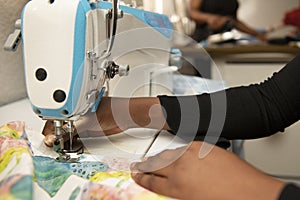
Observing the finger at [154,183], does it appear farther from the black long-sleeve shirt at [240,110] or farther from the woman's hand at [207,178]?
the black long-sleeve shirt at [240,110]

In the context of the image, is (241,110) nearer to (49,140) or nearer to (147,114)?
(147,114)

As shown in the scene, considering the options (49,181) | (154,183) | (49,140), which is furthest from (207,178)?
(49,140)

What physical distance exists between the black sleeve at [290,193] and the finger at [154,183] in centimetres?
14

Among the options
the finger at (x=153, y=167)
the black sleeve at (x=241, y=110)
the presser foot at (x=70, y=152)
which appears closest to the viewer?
the finger at (x=153, y=167)

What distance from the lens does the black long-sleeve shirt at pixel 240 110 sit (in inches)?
35.4

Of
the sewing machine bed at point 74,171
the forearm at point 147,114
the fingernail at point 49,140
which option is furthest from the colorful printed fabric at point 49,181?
the forearm at point 147,114

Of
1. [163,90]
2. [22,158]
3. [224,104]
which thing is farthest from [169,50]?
[22,158]

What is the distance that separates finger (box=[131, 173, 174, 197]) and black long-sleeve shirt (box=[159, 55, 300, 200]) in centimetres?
27

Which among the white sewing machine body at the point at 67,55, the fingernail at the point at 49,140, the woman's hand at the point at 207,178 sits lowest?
the fingernail at the point at 49,140

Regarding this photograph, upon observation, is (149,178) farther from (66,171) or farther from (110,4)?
(110,4)

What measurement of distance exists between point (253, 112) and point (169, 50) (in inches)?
15.0

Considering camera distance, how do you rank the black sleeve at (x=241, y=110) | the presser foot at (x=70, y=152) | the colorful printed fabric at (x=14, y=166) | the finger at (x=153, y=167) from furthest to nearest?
the black sleeve at (x=241, y=110), the presser foot at (x=70, y=152), the finger at (x=153, y=167), the colorful printed fabric at (x=14, y=166)

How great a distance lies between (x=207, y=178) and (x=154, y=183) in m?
0.08

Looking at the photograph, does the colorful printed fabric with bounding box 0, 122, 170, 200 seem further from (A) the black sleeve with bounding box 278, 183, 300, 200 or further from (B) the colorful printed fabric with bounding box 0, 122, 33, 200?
(A) the black sleeve with bounding box 278, 183, 300, 200
